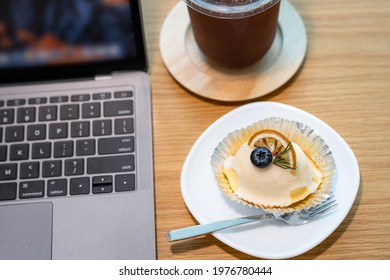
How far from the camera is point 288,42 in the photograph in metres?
0.75

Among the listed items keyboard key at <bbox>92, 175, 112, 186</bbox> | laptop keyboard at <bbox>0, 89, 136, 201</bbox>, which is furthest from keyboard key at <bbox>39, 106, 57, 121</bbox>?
keyboard key at <bbox>92, 175, 112, 186</bbox>

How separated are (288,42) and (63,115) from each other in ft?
1.01

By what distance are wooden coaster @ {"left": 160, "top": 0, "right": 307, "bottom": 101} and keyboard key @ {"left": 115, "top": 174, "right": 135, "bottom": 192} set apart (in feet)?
0.46

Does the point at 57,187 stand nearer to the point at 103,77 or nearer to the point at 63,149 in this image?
the point at 63,149

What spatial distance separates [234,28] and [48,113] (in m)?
0.26

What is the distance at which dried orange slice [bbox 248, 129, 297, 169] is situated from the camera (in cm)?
62

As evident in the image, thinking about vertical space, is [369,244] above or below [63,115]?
below

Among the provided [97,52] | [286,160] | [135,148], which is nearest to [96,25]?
[97,52]

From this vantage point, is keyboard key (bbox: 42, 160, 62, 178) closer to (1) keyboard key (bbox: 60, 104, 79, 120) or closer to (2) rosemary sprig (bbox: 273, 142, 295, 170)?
(1) keyboard key (bbox: 60, 104, 79, 120)

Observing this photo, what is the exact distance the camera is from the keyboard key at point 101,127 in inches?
27.5

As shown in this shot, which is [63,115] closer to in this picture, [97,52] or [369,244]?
[97,52]

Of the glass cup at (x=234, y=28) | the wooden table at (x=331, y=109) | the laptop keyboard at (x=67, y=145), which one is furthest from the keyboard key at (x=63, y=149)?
the glass cup at (x=234, y=28)
